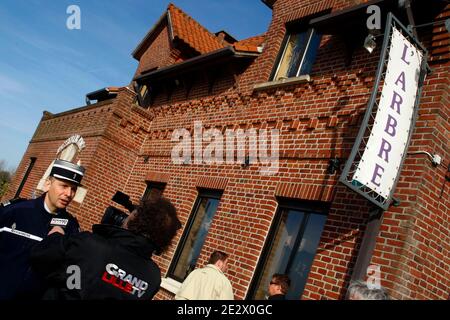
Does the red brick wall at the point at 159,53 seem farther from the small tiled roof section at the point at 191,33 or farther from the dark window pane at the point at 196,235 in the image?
the dark window pane at the point at 196,235

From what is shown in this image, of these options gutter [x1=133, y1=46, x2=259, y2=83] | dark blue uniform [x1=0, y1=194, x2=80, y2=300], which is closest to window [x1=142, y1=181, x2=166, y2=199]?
gutter [x1=133, y1=46, x2=259, y2=83]

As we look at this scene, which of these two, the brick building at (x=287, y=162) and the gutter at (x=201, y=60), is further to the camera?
the gutter at (x=201, y=60)

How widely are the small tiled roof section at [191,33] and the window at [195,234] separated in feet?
18.4

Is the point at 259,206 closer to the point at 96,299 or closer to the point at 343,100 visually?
the point at 343,100

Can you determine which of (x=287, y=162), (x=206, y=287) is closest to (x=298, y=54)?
A: (x=287, y=162)

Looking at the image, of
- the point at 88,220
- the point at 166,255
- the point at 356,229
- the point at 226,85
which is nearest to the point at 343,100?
the point at 356,229

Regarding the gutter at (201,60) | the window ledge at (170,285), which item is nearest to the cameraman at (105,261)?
the window ledge at (170,285)

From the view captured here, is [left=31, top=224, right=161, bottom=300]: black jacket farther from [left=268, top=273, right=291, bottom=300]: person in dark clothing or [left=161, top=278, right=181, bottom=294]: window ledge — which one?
[left=161, top=278, right=181, bottom=294]: window ledge

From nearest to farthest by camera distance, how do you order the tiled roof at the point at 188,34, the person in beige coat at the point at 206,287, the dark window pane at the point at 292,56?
1. the person in beige coat at the point at 206,287
2. the dark window pane at the point at 292,56
3. the tiled roof at the point at 188,34

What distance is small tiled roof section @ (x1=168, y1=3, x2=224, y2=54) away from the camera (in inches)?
440

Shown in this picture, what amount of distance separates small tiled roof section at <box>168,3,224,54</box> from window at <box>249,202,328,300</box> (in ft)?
23.3

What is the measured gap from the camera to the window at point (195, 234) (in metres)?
6.97

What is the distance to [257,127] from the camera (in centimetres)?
677

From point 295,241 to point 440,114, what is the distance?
2.49 metres
